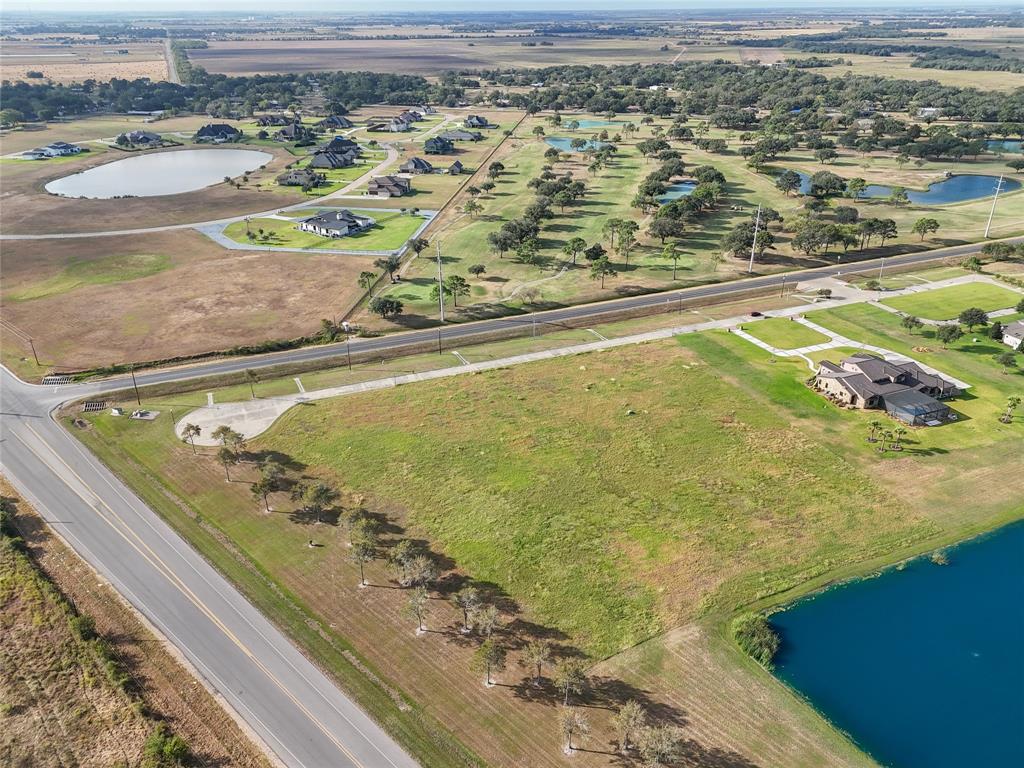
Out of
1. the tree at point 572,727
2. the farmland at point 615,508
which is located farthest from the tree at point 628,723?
the tree at point 572,727

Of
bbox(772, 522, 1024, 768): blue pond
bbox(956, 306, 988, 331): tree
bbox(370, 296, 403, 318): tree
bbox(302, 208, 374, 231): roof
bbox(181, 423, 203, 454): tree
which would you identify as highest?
bbox(302, 208, 374, 231): roof

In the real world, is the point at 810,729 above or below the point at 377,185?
below

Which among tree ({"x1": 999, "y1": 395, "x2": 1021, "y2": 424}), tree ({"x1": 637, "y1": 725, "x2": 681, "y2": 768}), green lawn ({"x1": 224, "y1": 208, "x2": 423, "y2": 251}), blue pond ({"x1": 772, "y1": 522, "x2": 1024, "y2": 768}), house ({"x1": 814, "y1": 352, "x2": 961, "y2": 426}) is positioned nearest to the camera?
tree ({"x1": 637, "y1": 725, "x2": 681, "y2": 768})

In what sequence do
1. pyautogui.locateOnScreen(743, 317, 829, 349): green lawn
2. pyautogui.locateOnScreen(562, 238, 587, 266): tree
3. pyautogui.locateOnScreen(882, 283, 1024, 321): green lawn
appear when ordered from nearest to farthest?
pyautogui.locateOnScreen(743, 317, 829, 349): green lawn
pyautogui.locateOnScreen(882, 283, 1024, 321): green lawn
pyautogui.locateOnScreen(562, 238, 587, 266): tree

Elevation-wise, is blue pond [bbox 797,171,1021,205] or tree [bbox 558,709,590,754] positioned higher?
blue pond [bbox 797,171,1021,205]

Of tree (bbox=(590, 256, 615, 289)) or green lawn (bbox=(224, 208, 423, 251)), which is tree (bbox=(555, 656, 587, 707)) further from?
green lawn (bbox=(224, 208, 423, 251))

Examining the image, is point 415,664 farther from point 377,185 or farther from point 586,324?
point 377,185

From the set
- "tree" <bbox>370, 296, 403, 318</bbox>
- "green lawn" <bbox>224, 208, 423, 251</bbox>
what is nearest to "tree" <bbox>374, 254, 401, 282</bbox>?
"green lawn" <bbox>224, 208, 423, 251</bbox>

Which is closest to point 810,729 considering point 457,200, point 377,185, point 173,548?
point 173,548
